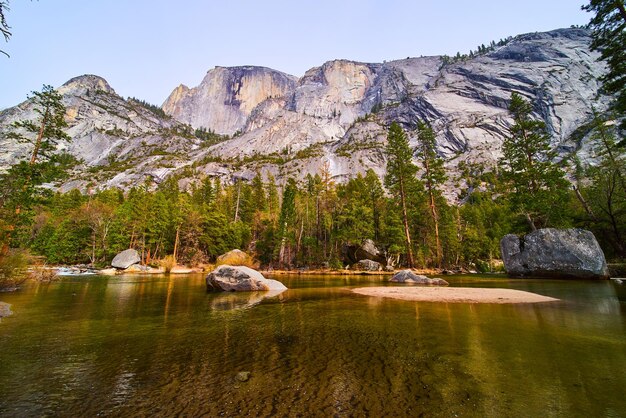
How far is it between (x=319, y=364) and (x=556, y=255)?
2910 cm

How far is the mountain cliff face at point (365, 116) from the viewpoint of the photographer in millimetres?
117500

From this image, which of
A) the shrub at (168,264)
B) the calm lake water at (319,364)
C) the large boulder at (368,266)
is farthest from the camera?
the shrub at (168,264)

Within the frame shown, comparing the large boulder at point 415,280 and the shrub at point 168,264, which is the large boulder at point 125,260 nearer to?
the shrub at point 168,264

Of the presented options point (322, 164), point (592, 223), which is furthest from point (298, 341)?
point (322, 164)

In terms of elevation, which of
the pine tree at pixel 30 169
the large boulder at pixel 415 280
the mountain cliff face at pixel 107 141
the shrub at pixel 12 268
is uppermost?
the mountain cliff face at pixel 107 141

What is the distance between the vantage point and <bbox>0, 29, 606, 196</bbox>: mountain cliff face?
11750cm

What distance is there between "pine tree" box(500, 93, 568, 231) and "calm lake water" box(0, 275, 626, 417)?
25320mm

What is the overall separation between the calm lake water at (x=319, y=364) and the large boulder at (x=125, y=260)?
38.2 metres

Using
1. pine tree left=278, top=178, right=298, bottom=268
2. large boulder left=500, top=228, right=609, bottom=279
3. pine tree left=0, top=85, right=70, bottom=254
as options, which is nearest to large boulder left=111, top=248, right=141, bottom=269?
pine tree left=278, top=178, right=298, bottom=268

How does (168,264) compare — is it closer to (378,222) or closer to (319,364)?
(378,222)

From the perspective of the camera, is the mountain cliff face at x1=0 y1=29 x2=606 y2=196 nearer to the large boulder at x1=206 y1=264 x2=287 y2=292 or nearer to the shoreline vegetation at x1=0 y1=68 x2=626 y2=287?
the shoreline vegetation at x1=0 y1=68 x2=626 y2=287

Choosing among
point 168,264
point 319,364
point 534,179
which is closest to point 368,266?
point 534,179

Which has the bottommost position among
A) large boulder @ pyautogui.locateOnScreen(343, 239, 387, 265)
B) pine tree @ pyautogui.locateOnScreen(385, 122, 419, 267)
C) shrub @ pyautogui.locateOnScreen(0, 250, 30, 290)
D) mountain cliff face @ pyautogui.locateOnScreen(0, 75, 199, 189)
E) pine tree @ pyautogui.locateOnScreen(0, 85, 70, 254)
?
shrub @ pyautogui.locateOnScreen(0, 250, 30, 290)

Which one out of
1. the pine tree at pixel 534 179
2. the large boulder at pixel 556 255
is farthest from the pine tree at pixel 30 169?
the pine tree at pixel 534 179
